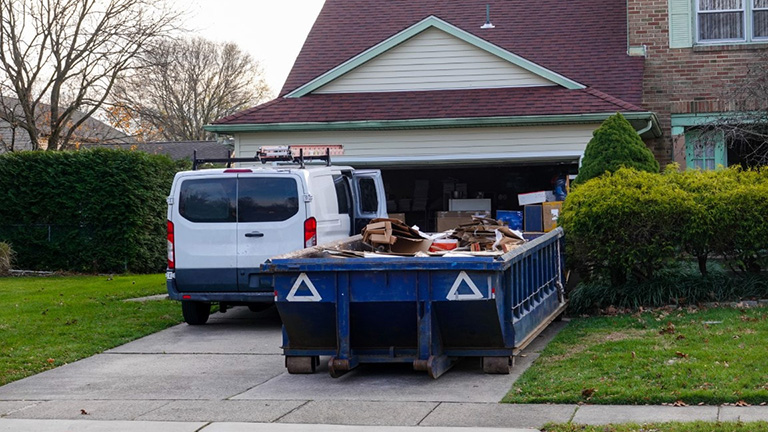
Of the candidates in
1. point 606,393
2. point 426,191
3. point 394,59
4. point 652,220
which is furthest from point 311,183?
point 426,191

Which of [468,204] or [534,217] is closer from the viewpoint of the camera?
[534,217]

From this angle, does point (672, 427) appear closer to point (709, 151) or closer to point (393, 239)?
point (393, 239)

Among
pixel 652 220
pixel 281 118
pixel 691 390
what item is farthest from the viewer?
pixel 281 118

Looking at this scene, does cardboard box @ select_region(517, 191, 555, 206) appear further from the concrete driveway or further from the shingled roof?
the concrete driveway

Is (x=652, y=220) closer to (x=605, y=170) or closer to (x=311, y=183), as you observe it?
(x=605, y=170)

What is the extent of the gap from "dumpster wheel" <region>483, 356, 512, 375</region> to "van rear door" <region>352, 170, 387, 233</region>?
5105mm

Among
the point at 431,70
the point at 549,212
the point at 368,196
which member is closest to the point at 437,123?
the point at 431,70

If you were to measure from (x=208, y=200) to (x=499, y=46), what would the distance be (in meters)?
8.35

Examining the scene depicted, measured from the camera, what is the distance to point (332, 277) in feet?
28.6

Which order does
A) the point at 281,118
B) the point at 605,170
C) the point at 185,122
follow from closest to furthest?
1. the point at 605,170
2. the point at 281,118
3. the point at 185,122

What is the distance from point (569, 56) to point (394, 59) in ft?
13.0

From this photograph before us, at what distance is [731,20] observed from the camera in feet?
Result: 62.3

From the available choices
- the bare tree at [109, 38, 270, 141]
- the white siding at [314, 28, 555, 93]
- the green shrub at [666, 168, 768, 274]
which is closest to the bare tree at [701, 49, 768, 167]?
the green shrub at [666, 168, 768, 274]

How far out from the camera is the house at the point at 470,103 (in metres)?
17.2
